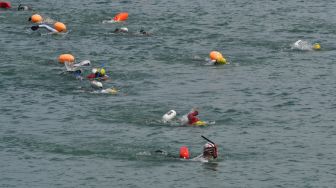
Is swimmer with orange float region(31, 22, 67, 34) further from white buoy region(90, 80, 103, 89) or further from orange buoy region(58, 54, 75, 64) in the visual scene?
white buoy region(90, 80, 103, 89)

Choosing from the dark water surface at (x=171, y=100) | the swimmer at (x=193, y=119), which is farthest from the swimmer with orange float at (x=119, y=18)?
the swimmer at (x=193, y=119)

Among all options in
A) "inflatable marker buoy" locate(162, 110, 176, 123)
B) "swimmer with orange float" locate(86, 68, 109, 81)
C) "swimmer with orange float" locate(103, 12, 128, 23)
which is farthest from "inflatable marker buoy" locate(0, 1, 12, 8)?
"inflatable marker buoy" locate(162, 110, 176, 123)

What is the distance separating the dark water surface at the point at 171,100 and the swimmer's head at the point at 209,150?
16.6 inches

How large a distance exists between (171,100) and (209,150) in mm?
8943

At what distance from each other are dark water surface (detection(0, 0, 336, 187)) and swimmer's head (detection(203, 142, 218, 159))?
42 centimetres

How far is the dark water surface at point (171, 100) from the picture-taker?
34.4m

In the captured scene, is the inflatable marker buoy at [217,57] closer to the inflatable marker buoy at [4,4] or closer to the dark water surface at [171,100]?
the dark water surface at [171,100]

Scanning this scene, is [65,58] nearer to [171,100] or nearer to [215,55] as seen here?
[215,55]

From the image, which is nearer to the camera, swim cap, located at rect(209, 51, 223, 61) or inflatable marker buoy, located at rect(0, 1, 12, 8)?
swim cap, located at rect(209, 51, 223, 61)

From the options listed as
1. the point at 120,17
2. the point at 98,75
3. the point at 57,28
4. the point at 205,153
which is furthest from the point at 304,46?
the point at 205,153

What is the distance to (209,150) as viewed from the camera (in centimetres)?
3459

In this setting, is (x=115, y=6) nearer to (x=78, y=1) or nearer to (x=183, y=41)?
(x=78, y=1)

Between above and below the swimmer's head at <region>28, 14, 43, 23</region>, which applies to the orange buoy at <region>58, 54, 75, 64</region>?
below

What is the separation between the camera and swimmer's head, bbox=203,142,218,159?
1358 inches
